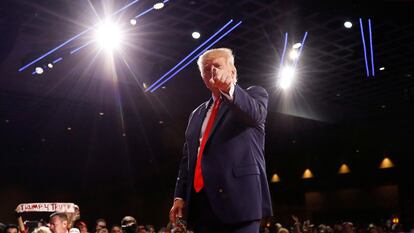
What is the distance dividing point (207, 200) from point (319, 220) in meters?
13.9

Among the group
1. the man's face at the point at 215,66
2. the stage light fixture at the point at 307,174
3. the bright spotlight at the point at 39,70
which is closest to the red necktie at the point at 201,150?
the man's face at the point at 215,66

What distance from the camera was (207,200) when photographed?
162 cm

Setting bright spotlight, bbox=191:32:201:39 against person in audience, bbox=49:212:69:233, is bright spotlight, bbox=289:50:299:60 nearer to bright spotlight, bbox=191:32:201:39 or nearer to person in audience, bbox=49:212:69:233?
bright spotlight, bbox=191:32:201:39

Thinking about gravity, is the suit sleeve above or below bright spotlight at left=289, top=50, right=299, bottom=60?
below

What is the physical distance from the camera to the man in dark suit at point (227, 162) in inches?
60.7

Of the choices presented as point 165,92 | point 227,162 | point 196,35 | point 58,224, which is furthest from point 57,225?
point 165,92

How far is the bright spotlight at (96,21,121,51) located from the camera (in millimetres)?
7781

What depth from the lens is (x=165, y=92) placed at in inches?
397

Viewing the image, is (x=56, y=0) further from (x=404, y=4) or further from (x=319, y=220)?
(x=319, y=220)

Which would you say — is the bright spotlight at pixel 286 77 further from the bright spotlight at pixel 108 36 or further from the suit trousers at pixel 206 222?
the suit trousers at pixel 206 222

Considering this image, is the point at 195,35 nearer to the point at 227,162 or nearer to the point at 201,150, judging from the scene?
the point at 201,150

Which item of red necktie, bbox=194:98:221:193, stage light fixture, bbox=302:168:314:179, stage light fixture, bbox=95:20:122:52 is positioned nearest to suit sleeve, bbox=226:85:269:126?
red necktie, bbox=194:98:221:193

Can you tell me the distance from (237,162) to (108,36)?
6.85 metres

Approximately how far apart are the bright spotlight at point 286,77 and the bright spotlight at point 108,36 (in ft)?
11.2
